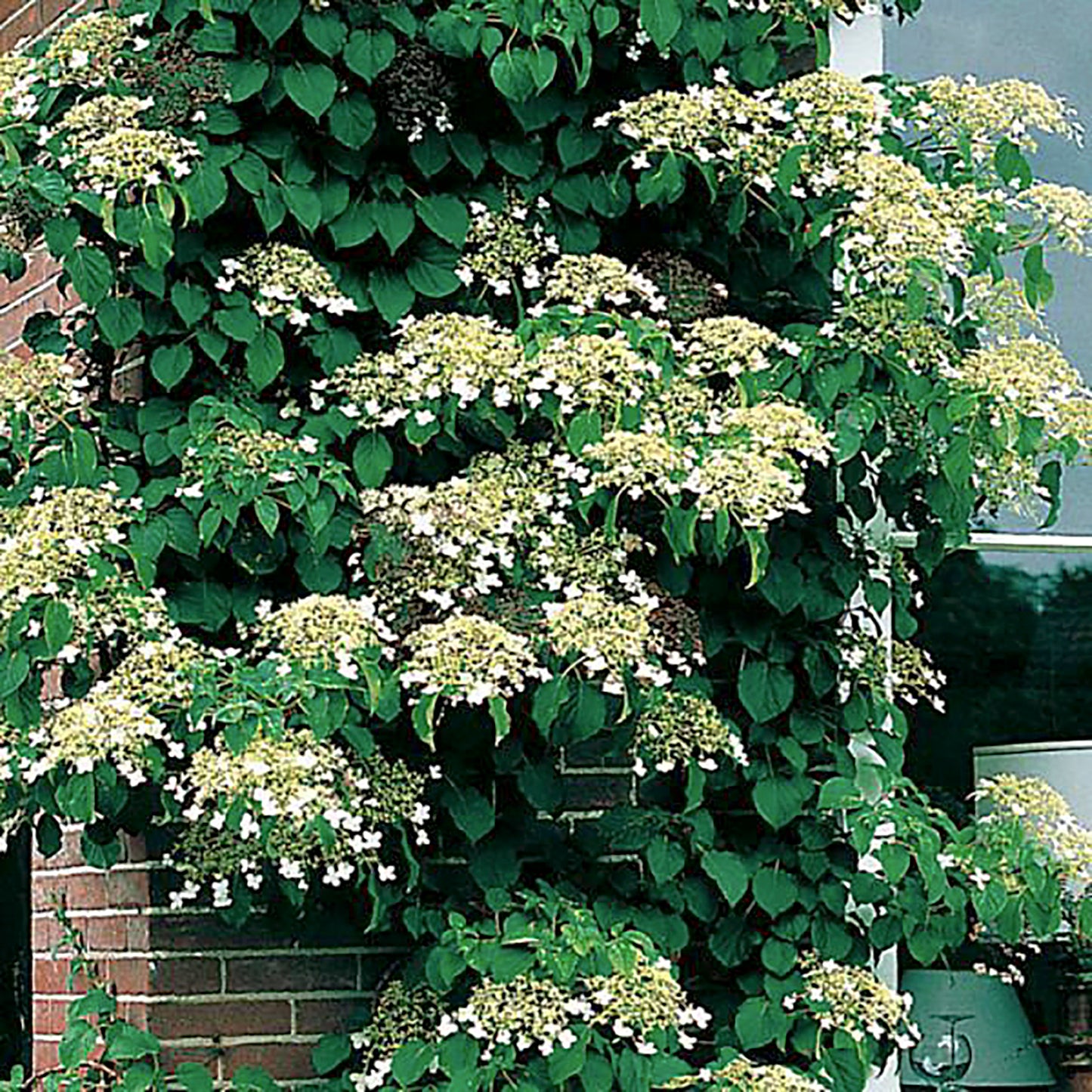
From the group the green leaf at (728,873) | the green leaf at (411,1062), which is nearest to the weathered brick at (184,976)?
the green leaf at (411,1062)

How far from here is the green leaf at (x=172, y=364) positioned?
10.6 ft

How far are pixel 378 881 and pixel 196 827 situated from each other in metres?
0.26

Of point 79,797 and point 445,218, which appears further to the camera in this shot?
point 445,218

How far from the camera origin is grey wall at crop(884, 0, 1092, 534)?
3.82 metres

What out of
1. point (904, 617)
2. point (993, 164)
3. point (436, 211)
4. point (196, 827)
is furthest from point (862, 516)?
point (196, 827)

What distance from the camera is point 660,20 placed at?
330 centimetres

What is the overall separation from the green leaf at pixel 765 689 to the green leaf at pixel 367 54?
103 centimetres

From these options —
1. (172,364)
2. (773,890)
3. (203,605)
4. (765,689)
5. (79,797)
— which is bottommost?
(773,890)

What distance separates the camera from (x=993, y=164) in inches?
133

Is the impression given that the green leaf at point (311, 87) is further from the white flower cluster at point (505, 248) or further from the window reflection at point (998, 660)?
the window reflection at point (998, 660)

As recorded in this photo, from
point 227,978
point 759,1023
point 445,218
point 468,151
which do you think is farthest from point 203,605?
point 759,1023

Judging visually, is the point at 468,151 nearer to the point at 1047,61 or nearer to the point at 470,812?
the point at 470,812

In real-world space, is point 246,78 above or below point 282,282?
above

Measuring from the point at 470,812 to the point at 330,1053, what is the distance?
1.31 ft
